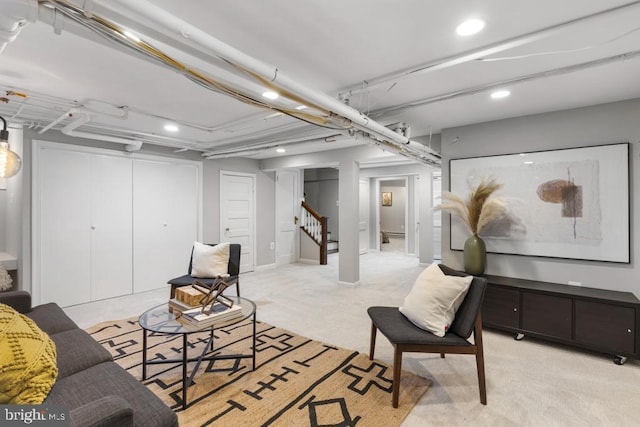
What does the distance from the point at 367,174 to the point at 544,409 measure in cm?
663

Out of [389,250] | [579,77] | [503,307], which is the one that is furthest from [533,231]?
[389,250]

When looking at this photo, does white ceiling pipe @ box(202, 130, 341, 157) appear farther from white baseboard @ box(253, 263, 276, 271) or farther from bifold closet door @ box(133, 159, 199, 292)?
white baseboard @ box(253, 263, 276, 271)

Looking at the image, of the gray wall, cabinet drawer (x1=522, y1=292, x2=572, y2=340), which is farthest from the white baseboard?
cabinet drawer (x1=522, y1=292, x2=572, y2=340)

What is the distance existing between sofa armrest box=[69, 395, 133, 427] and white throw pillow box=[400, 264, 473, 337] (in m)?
1.84

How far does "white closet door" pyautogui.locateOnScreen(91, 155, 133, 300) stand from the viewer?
445cm

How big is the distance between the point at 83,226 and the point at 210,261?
2.00 meters

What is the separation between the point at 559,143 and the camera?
10.8 ft

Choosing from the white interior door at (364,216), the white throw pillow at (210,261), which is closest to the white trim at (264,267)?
the white throw pillow at (210,261)

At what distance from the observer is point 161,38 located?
172 cm

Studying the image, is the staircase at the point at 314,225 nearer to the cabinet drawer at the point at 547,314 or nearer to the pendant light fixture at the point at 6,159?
the cabinet drawer at the point at 547,314

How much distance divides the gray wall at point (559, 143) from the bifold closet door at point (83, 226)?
4.68m

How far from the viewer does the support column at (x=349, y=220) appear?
5.20 m

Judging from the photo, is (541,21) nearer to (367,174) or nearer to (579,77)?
(579,77)

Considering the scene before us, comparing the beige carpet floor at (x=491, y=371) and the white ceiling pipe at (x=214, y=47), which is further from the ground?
the white ceiling pipe at (x=214, y=47)
